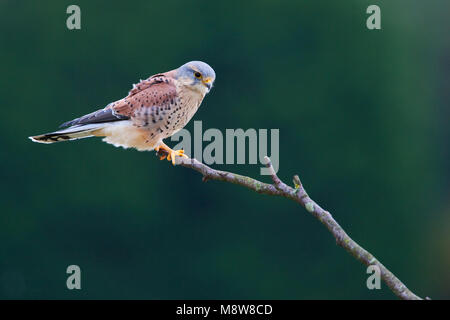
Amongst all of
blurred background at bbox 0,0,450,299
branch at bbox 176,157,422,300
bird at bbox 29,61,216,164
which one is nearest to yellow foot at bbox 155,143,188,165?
bird at bbox 29,61,216,164

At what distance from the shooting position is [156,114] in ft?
13.6

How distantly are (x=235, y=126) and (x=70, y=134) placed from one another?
36.4 ft

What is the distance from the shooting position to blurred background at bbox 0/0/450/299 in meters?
14.7

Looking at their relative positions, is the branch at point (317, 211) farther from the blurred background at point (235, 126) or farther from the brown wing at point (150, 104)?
the blurred background at point (235, 126)

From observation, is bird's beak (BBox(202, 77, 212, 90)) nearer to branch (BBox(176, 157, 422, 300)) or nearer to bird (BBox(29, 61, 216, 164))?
bird (BBox(29, 61, 216, 164))

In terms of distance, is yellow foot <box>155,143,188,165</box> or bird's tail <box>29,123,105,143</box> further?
yellow foot <box>155,143,188,165</box>

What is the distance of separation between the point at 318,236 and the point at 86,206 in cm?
532

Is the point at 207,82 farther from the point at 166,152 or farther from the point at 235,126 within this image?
the point at 235,126

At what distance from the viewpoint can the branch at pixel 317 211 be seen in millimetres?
2131

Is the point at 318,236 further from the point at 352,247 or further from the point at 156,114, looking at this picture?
the point at 352,247

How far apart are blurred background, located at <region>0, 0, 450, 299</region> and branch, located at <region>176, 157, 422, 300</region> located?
11507 millimetres

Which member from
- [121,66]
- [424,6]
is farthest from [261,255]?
[424,6]

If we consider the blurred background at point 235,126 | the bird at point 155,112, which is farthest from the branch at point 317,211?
the blurred background at point 235,126

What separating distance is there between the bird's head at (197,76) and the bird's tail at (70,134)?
23.0 inches
